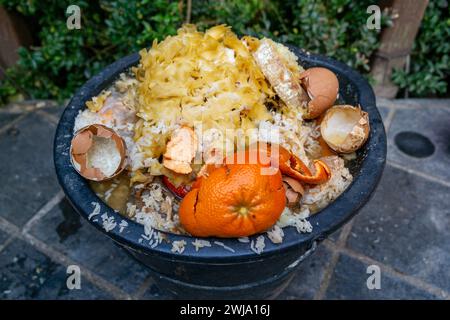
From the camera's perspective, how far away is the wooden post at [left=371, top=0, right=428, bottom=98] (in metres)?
2.92

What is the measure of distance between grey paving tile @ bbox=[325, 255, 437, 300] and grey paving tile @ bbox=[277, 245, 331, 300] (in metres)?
0.08

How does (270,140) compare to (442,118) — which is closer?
(270,140)

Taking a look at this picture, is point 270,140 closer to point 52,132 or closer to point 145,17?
point 145,17

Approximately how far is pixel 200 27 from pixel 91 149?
1.63 meters

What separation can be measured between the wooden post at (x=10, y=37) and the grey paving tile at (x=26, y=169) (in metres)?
0.49

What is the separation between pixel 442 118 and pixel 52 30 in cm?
308

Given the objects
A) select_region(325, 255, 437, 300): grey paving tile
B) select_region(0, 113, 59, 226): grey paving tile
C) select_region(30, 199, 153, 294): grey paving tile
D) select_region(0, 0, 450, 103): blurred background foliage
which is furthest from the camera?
select_region(0, 0, 450, 103): blurred background foliage

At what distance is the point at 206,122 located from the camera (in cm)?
155

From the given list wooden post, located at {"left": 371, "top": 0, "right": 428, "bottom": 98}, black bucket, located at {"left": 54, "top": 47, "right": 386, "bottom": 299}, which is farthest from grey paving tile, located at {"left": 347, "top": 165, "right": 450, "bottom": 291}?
wooden post, located at {"left": 371, "top": 0, "right": 428, "bottom": 98}

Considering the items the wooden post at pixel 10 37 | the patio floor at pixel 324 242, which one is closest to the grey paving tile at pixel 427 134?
the patio floor at pixel 324 242

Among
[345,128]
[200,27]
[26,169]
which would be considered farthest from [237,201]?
[26,169]

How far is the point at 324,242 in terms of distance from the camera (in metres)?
2.60

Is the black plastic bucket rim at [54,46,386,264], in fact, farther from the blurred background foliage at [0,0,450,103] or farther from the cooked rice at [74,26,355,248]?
the blurred background foliage at [0,0,450,103]
